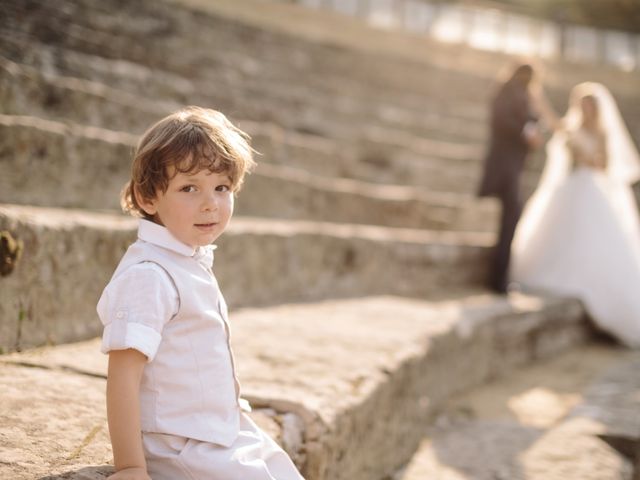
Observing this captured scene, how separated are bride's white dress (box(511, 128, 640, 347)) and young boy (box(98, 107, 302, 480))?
465cm

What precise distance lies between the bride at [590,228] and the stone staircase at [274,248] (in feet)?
1.07

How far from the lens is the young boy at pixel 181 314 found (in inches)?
55.1

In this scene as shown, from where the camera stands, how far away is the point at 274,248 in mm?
Answer: 3729

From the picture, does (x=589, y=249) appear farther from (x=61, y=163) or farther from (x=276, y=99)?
(x=61, y=163)

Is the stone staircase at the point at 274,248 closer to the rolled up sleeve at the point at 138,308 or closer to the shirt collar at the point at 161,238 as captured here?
the rolled up sleeve at the point at 138,308

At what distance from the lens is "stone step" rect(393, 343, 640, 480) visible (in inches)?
107

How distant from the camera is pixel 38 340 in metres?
2.25

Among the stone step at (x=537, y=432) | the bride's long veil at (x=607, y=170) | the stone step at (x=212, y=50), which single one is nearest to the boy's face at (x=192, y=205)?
the stone step at (x=537, y=432)

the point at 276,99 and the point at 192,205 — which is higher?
the point at 276,99

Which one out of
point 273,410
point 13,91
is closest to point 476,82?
point 13,91

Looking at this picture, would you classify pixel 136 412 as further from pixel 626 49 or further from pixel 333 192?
pixel 626 49

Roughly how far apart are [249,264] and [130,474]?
2247 mm

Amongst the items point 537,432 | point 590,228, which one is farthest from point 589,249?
point 537,432

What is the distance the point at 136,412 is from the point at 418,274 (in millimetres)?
3903
